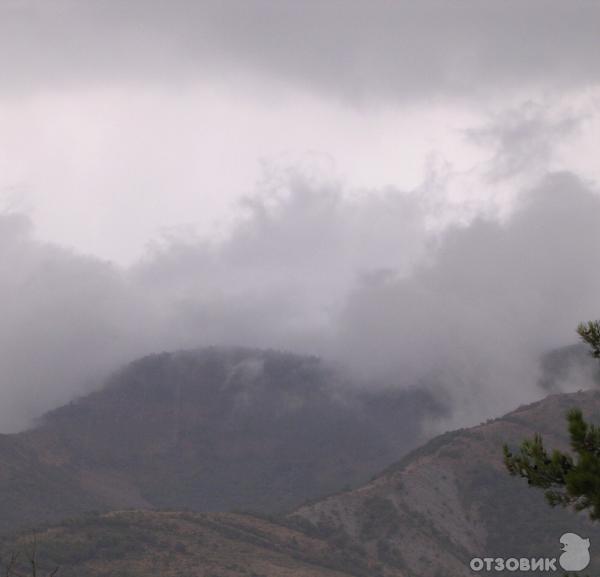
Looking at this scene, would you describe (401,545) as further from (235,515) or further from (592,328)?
(592,328)

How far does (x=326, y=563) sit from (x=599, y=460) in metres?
134

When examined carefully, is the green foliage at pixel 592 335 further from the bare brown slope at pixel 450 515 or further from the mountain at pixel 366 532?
the bare brown slope at pixel 450 515

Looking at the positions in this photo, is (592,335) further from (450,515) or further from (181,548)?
(450,515)

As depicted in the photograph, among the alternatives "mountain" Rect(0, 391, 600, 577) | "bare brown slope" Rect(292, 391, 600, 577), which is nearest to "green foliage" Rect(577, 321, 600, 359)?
"mountain" Rect(0, 391, 600, 577)

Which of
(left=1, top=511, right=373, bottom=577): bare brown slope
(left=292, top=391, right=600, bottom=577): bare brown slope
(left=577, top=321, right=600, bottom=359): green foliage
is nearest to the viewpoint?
(left=577, top=321, right=600, bottom=359): green foliage

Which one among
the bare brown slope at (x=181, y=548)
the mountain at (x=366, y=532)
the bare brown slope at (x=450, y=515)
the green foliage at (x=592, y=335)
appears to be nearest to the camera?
the green foliage at (x=592, y=335)

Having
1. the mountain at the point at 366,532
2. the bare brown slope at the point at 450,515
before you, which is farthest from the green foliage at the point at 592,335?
the bare brown slope at the point at 450,515

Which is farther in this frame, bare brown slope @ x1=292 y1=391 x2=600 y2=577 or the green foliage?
bare brown slope @ x1=292 y1=391 x2=600 y2=577

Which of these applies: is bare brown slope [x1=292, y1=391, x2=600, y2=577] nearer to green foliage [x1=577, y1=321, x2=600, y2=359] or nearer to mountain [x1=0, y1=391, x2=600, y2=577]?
mountain [x1=0, y1=391, x2=600, y2=577]

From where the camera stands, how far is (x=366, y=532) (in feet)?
570

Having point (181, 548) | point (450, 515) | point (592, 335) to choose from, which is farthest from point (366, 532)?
point (592, 335)

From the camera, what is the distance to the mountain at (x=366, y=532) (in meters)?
147

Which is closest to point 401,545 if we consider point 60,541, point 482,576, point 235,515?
point 482,576

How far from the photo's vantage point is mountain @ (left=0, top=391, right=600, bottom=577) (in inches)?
5787
